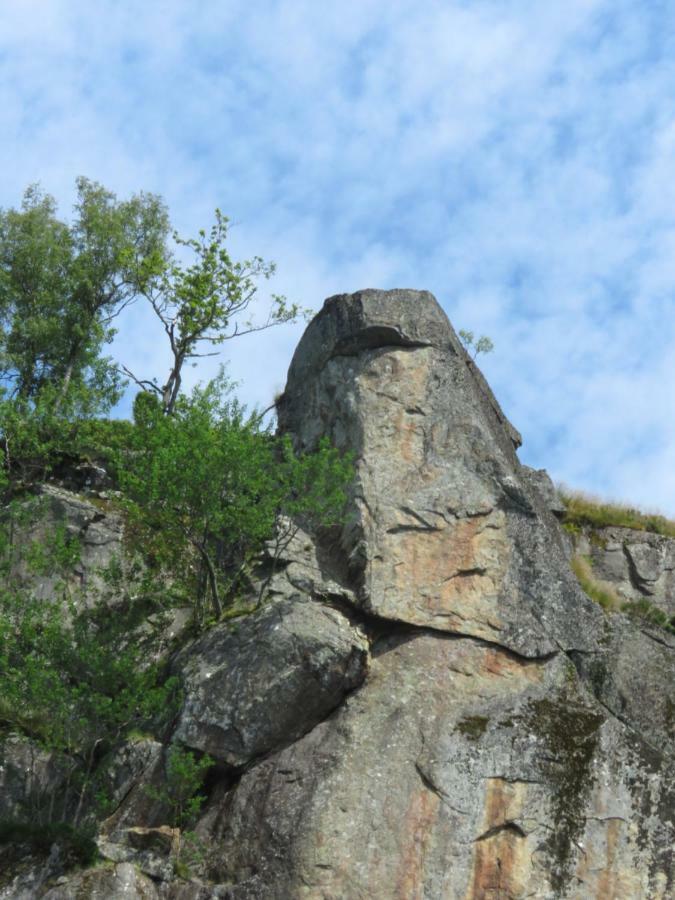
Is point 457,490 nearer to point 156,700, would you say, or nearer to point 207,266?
point 156,700

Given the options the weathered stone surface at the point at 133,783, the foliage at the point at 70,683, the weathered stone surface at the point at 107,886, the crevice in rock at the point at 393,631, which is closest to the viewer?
the weathered stone surface at the point at 107,886

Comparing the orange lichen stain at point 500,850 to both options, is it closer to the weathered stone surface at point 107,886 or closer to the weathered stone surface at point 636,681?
the weathered stone surface at point 636,681

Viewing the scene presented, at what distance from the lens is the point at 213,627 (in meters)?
23.0

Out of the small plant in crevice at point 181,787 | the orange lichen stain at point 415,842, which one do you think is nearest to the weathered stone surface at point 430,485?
the orange lichen stain at point 415,842

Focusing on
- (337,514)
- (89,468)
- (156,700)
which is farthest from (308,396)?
(156,700)

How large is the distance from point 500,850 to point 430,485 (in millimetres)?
7996

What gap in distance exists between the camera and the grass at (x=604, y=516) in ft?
101

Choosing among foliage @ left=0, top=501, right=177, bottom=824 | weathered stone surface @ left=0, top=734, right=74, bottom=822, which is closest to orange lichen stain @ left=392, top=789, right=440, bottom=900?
foliage @ left=0, top=501, right=177, bottom=824

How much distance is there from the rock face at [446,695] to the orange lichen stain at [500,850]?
3 cm

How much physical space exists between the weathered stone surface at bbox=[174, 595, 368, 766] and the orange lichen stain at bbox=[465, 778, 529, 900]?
343cm

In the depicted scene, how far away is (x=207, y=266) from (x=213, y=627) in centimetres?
1690

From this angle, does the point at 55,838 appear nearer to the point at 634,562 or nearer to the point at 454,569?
the point at 454,569

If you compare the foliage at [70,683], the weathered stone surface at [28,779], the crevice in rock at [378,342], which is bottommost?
the weathered stone surface at [28,779]

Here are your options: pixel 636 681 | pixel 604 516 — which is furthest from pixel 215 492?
pixel 604 516
